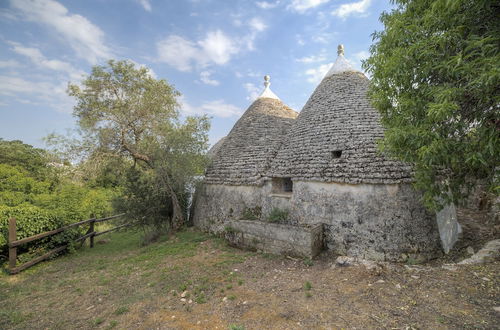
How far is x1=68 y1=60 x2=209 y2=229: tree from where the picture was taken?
8820 millimetres

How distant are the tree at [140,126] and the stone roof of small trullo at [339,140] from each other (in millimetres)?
4010

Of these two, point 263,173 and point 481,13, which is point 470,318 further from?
point 263,173

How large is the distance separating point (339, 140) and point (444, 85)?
4031 millimetres

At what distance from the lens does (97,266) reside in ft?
23.1

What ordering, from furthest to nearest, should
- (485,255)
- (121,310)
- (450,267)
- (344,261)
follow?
1. (344,261)
2. (485,255)
3. (450,267)
4. (121,310)

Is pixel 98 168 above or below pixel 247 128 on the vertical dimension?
below

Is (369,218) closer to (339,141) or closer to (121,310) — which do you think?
(339,141)

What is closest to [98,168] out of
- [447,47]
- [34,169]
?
[447,47]

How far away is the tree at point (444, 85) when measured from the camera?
8.89 feet

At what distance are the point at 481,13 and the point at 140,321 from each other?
733cm

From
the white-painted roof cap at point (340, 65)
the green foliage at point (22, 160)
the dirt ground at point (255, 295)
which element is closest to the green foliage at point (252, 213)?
the dirt ground at point (255, 295)

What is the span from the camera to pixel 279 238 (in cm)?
640

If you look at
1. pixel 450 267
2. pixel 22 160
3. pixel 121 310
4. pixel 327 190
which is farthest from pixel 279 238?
pixel 22 160

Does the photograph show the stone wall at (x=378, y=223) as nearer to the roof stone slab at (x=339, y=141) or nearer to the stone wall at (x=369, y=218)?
the stone wall at (x=369, y=218)
